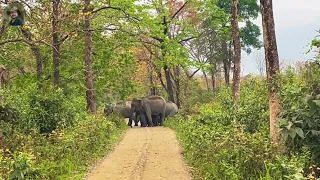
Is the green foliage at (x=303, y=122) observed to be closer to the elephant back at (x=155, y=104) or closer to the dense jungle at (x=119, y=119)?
the dense jungle at (x=119, y=119)

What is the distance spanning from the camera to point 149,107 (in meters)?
32.8

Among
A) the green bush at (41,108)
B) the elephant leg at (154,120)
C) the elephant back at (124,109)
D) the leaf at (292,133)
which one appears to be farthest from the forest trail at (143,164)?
the elephant back at (124,109)

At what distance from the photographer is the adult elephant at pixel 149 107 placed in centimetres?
3266

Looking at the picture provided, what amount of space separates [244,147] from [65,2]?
34.3ft

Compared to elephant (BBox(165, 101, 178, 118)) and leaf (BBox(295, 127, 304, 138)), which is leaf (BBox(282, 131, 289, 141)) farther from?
elephant (BBox(165, 101, 178, 118))

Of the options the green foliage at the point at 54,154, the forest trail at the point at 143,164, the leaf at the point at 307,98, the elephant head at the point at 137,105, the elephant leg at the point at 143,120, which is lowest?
the forest trail at the point at 143,164

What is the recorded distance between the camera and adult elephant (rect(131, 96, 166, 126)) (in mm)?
32656

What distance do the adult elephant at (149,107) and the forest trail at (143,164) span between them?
1497cm

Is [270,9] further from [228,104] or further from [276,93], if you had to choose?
[228,104]

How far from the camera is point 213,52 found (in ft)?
136

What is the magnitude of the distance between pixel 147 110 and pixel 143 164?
65.6ft

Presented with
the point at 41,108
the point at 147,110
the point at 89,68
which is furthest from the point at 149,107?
the point at 41,108

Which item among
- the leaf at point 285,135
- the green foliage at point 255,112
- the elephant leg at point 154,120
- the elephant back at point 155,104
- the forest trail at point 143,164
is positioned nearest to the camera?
the leaf at point 285,135

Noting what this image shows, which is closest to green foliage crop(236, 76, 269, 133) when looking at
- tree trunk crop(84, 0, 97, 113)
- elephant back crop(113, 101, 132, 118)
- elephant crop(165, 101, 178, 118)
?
tree trunk crop(84, 0, 97, 113)
